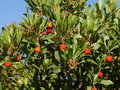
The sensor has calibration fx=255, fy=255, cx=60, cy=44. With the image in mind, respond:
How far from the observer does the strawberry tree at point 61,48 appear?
604 cm

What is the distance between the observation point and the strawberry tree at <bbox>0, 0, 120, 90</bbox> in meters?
6.04

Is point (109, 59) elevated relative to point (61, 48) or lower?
lower

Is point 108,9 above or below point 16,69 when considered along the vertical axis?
above

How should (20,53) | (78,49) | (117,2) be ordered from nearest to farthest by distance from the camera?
(78,49), (20,53), (117,2)

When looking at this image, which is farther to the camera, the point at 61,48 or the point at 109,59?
the point at 109,59

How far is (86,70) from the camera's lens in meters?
6.97

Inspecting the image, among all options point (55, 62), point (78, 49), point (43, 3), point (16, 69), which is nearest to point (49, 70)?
point (55, 62)

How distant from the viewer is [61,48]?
5.82 meters

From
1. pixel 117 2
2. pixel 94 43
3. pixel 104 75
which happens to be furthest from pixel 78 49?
pixel 117 2

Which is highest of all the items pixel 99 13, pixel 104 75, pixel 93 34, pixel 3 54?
pixel 99 13

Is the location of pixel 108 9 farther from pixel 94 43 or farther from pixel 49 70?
pixel 49 70

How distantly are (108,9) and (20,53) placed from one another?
278 cm

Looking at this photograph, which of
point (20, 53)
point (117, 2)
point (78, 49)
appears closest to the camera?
point (78, 49)

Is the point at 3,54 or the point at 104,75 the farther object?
the point at 104,75
